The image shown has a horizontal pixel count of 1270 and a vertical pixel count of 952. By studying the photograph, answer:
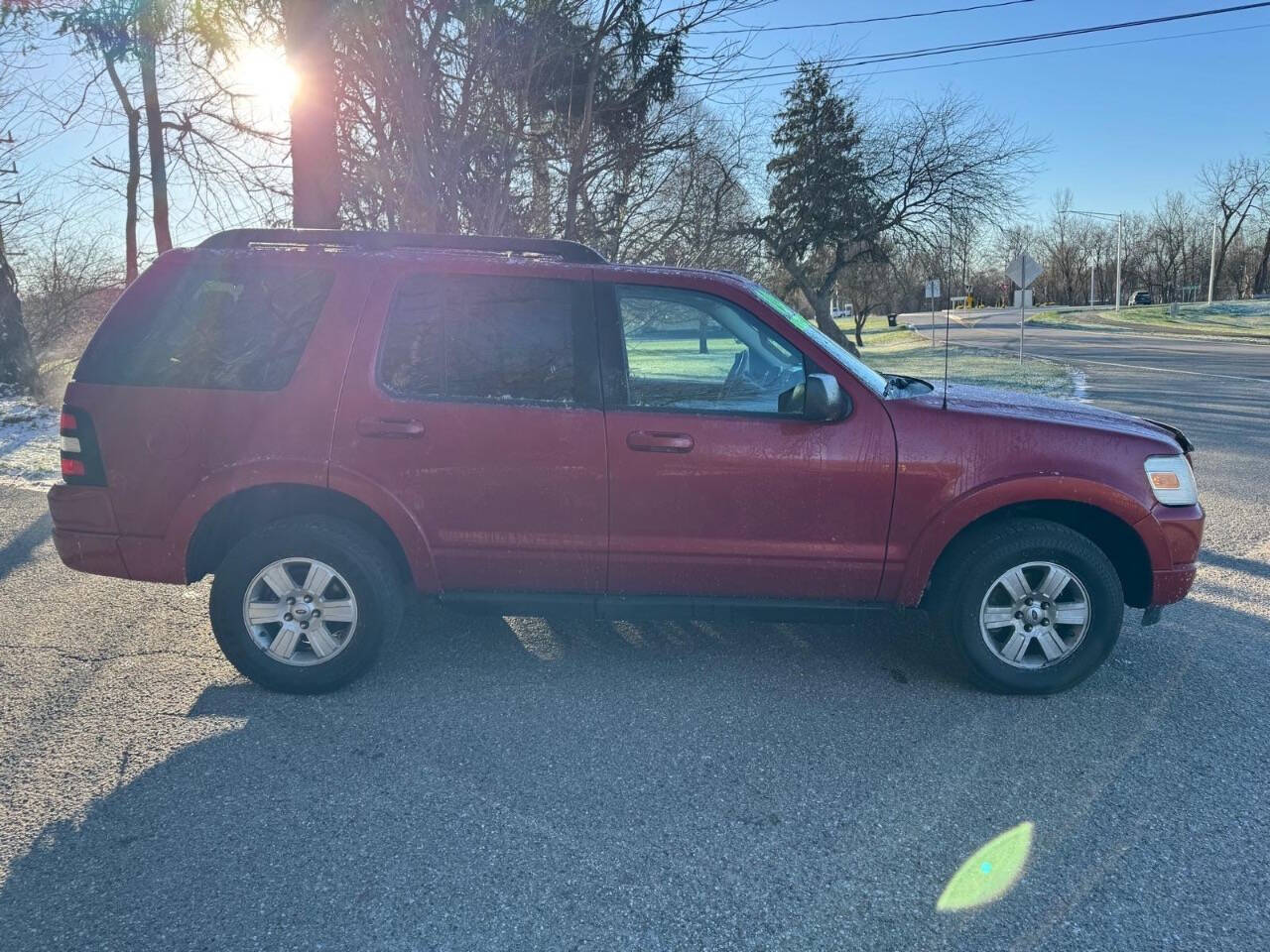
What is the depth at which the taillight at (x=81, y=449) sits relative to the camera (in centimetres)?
373

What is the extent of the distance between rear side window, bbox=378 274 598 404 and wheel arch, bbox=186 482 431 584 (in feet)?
1.95

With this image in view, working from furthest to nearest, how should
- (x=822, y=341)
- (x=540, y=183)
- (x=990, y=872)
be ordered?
(x=540, y=183) → (x=822, y=341) → (x=990, y=872)

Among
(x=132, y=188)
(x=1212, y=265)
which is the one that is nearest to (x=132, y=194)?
(x=132, y=188)

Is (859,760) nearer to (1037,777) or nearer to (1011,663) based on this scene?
(1037,777)

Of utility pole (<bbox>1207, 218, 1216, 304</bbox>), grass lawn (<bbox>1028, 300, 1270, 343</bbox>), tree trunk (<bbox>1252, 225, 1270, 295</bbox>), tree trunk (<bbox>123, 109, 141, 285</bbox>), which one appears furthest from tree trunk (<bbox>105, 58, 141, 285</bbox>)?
tree trunk (<bbox>1252, 225, 1270, 295</bbox>)

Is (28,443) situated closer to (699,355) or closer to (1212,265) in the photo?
(699,355)

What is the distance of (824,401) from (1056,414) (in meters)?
1.18

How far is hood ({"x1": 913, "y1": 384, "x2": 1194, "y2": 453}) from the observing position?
12.4 feet

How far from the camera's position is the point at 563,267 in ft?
12.6

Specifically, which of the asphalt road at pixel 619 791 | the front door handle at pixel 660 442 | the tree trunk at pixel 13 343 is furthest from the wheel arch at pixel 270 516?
the tree trunk at pixel 13 343

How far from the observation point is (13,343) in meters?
13.5

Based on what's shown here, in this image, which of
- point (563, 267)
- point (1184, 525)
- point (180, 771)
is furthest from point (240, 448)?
point (1184, 525)

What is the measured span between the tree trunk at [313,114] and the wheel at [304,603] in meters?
5.91

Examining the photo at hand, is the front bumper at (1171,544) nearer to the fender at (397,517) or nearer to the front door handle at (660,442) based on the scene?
the front door handle at (660,442)
